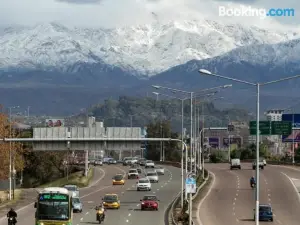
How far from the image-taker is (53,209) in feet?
179

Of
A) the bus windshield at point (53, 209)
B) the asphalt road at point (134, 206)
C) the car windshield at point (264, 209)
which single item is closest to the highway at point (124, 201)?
the asphalt road at point (134, 206)

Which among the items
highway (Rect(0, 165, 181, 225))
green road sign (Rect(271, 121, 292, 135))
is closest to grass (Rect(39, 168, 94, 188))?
highway (Rect(0, 165, 181, 225))

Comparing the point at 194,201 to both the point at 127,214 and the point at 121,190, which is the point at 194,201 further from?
the point at 121,190

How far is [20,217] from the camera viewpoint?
71562 millimetres

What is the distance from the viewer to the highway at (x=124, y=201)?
6800 centimetres

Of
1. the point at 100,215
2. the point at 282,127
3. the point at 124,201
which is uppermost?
the point at 282,127

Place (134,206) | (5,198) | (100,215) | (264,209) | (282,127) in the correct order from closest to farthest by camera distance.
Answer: (100,215) → (264,209) → (134,206) → (5,198) → (282,127)

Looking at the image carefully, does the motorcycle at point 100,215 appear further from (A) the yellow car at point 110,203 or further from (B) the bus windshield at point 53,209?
(A) the yellow car at point 110,203

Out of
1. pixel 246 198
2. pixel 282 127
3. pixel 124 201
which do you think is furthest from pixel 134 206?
pixel 282 127

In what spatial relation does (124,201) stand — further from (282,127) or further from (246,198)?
(282,127)

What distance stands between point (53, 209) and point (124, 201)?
36.0 meters

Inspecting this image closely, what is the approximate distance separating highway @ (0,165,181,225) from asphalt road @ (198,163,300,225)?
4.50 metres

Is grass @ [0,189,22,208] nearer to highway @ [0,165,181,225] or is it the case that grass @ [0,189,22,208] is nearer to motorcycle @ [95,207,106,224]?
highway @ [0,165,181,225]

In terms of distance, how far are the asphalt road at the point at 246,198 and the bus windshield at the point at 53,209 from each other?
1382 centimetres
